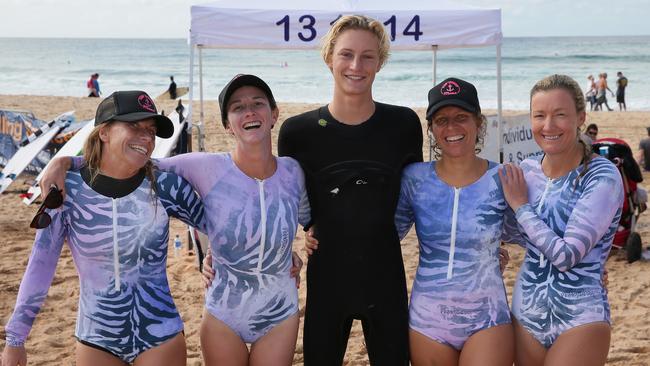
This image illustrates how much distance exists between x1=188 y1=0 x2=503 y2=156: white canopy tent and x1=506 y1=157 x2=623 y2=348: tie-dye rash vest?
4.21 m

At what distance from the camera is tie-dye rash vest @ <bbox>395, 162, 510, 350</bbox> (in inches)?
111

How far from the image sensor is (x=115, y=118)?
2.63 metres

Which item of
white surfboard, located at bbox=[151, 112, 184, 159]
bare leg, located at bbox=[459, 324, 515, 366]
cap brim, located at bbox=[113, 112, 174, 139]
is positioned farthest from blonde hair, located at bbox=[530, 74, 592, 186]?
white surfboard, located at bbox=[151, 112, 184, 159]

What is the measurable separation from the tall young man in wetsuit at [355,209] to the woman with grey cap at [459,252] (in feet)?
0.49

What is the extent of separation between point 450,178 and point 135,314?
147cm

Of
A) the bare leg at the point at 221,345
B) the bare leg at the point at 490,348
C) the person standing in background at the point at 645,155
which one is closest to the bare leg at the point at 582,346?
the bare leg at the point at 490,348

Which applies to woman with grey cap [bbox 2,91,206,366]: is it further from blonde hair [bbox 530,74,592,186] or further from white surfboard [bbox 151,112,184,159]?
white surfboard [bbox 151,112,184,159]

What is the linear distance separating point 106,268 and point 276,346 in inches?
31.5

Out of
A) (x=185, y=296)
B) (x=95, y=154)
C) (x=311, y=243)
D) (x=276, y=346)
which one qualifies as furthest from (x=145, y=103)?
(x=185, y=296)

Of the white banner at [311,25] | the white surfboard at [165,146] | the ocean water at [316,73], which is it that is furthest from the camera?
the ocean water at [316,73]

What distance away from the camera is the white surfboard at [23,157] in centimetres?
879

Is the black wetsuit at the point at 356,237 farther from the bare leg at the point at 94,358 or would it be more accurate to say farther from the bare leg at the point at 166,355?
the bare leg at the point at 94,358

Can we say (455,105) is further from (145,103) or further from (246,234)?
(145,103)

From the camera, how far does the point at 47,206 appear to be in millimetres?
2518
